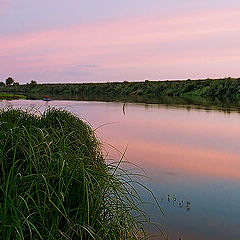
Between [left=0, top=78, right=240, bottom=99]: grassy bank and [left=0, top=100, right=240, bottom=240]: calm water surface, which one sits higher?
[left=0, top=78, right=240, bottom=99]: grassy bank

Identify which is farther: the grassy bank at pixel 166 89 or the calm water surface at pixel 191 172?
the grassy bank at pixel 166 89

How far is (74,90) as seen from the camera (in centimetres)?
5919

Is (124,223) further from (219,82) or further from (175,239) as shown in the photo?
(219,82)

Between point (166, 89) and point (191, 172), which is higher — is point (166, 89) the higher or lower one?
the higher one

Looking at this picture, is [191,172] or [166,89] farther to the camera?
[166,89]

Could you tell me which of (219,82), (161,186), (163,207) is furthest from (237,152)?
(219,82)

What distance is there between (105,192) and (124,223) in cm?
25

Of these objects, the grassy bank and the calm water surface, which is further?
the grassy bank

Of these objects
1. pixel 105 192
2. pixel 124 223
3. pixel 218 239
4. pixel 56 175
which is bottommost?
pixel 218 239

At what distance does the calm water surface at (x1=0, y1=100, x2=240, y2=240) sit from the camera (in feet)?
13.8

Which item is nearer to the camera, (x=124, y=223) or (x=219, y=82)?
(x=124, y=223)

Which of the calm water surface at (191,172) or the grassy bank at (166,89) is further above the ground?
the grassy bank at (166,89)

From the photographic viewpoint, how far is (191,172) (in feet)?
21.5

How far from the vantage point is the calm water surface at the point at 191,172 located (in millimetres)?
4207
